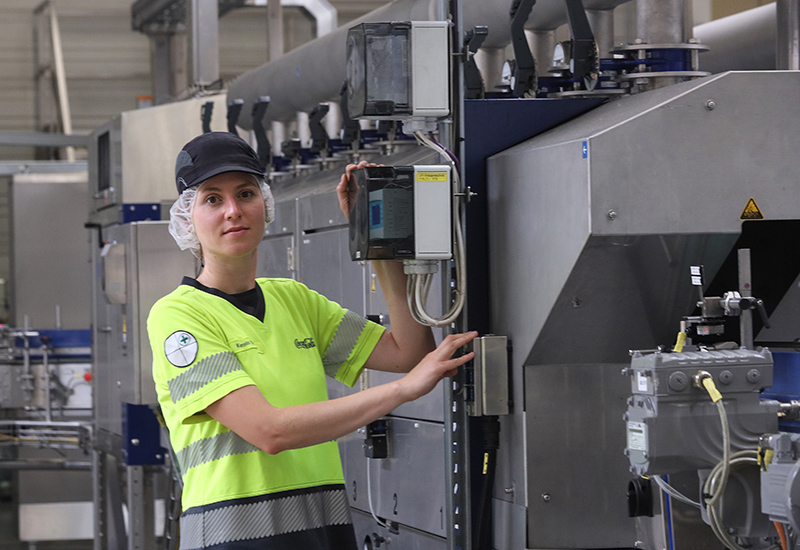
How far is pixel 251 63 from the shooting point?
10008 mm

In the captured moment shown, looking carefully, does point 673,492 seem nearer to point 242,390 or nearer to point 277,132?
point 242,390

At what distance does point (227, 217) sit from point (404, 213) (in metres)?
0.45

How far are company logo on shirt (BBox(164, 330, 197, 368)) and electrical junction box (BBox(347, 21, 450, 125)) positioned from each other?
0.67m

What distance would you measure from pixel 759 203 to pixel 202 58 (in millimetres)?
4201

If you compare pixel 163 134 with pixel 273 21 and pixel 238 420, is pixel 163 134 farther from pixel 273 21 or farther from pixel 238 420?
pixel 238 420

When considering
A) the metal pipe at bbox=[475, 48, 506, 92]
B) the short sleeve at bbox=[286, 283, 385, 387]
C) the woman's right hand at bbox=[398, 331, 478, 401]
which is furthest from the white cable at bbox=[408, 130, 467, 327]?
the metal pipe at bbox=[475, 48, 506, 92]

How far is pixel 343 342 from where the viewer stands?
6.77 ft

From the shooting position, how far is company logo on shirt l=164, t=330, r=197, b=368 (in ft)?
5.71

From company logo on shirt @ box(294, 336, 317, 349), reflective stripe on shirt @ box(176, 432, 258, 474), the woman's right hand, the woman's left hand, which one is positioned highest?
the woman's left hand

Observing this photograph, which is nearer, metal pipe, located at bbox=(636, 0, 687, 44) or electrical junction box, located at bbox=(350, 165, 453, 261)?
electrical junction box, located at bbox=(350, 165, 453, 261)

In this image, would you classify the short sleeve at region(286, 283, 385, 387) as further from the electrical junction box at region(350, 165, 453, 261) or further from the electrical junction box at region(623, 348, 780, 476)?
the electrical junction box at region(623, 348, 780, 476)

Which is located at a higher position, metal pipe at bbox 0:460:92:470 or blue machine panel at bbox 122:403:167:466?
blue machine panel at bbox 122:403:167:466

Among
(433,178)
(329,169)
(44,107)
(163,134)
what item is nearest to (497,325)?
(433,178)

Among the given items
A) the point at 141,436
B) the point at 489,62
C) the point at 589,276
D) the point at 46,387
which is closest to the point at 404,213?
the point at 589,276
